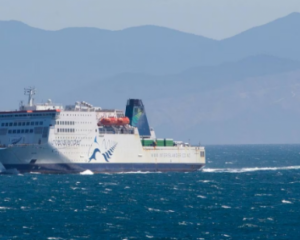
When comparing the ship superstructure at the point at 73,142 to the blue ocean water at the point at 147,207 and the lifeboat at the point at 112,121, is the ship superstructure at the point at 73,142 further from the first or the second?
the blue ocean water at the point at 147,207

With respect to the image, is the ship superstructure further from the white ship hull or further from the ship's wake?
the ship's wake

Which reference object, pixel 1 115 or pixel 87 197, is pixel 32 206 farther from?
pixel 1 115

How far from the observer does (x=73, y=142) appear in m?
105

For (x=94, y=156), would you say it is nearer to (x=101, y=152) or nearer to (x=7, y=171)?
(x=101, y=152)

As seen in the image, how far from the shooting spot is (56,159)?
10344cm

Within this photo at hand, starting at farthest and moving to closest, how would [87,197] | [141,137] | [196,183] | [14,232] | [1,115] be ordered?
1. [141,137]
2. [1,115]
3. [196,183]
4. [87,197]
5. [14,232]

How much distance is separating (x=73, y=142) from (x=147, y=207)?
34.8 meters

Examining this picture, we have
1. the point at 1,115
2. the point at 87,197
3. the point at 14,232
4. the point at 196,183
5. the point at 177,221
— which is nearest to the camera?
the point at 14,232

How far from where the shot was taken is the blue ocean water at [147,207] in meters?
58.6

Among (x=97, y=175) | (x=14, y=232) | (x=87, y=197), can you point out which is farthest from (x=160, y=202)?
(x=97, y=175)

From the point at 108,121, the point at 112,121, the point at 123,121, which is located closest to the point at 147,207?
the point at 108,121

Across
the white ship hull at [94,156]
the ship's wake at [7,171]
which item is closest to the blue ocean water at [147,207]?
the white ship hull at [94,156]

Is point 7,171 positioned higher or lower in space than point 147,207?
higher

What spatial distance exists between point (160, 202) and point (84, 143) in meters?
32.2
